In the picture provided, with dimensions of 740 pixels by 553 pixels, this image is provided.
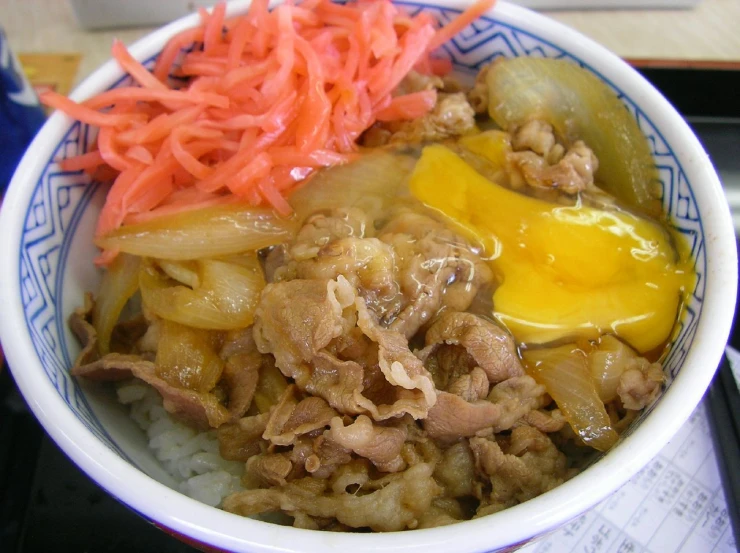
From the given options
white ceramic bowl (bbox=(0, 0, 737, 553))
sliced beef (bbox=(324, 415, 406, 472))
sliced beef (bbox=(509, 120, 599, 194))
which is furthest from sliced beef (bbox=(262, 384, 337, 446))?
sliced beef (bbox=(509, 120, 599, 194))

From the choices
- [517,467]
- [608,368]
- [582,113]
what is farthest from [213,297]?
[582,113]

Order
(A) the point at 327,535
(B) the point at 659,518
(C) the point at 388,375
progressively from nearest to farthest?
(A) the point at 327,535 < (C) the point at 388,375 < (B) the point at 659,518

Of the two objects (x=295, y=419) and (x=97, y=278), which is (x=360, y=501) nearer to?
(x=295, y=419)

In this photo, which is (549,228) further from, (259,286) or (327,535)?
(327,535)

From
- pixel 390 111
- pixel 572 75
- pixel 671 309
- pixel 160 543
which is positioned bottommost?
pixel 160 543

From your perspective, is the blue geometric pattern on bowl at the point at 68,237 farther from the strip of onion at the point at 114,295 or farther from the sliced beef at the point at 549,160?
the sliced beef at the point at 549,160

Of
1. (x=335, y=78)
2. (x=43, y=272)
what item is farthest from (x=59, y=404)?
(x=335, y=78)

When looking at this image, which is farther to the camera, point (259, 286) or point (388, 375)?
point (259, 286)

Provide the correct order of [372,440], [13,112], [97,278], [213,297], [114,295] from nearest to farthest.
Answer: [372,440]
[213,297]
[114,295]
[97,278]
[13,112]
